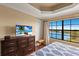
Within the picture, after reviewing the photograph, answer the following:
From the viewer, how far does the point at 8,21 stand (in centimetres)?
324

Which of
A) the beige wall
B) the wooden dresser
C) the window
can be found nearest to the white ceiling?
the beige wall

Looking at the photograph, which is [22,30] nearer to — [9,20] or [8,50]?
[9,20]

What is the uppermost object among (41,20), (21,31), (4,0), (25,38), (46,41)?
(41,20)

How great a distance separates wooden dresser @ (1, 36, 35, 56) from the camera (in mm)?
2672

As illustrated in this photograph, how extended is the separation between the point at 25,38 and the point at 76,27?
8.68ft

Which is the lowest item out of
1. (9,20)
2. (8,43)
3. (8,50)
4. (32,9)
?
(8,50)

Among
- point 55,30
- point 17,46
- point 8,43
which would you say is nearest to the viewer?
point 8,43

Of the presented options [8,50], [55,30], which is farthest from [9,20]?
[55,30]

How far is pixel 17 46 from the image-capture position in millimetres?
3145

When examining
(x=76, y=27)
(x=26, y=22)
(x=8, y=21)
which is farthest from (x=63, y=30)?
(x=8, y=21)

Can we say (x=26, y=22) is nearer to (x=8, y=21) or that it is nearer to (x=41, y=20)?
(x=8, y=21)

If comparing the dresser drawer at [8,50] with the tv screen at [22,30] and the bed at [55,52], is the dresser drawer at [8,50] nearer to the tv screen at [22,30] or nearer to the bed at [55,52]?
the tv screen at [22,30]

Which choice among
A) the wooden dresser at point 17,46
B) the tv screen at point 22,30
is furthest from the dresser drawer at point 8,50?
the tv screen at point 22,30

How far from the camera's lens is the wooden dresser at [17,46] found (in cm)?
267
